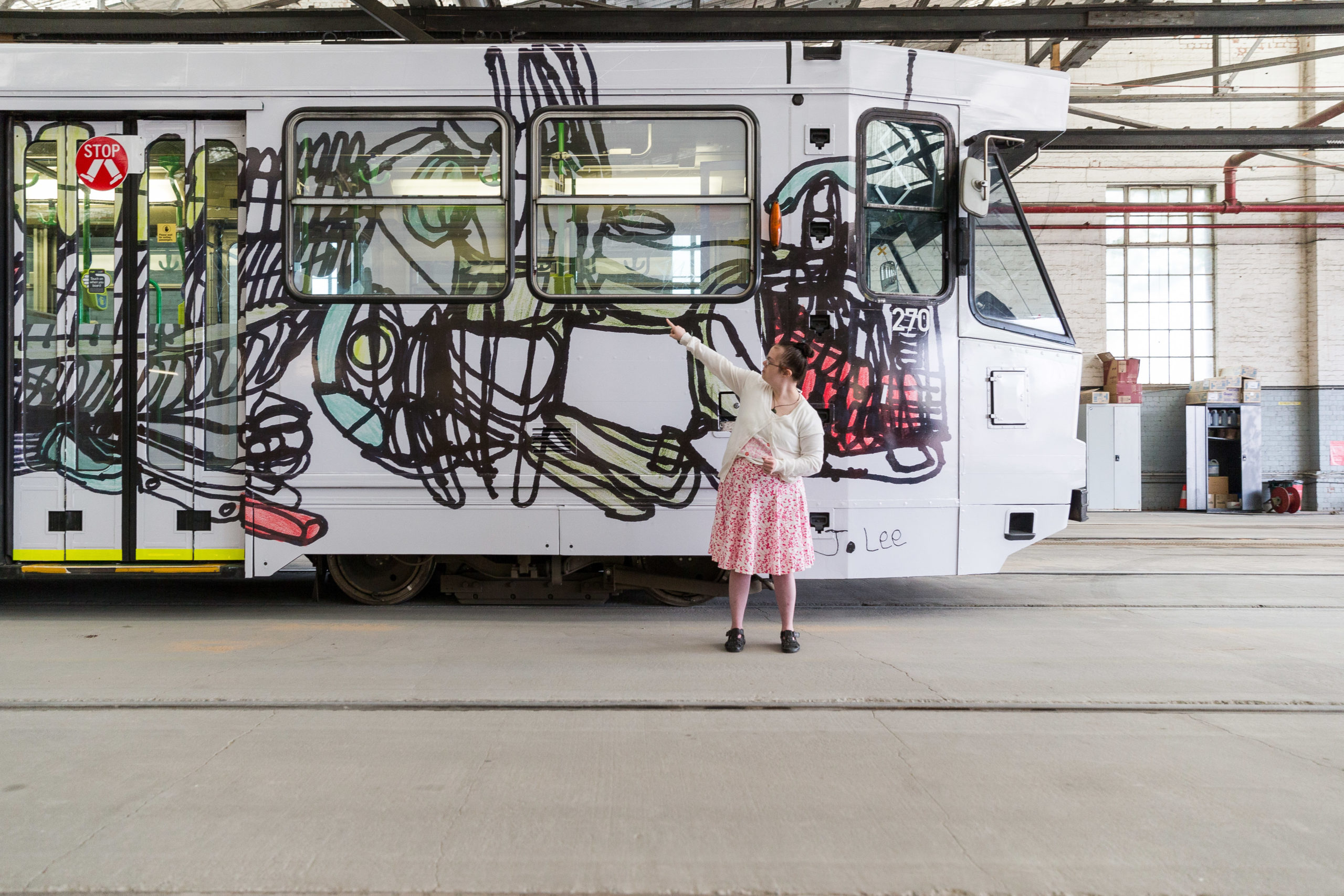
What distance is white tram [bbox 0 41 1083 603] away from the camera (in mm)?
5719

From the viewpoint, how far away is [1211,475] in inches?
671

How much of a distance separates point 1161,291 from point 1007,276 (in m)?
14.1

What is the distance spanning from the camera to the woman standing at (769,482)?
16.5 ft

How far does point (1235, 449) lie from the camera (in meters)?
17.0

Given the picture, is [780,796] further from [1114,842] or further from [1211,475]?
[1211,475]

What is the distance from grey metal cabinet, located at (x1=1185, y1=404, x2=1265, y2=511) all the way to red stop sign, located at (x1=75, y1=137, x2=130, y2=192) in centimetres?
1724

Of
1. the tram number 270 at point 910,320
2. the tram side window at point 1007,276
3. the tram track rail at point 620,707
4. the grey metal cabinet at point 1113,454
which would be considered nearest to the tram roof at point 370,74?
the tram side window at point 1007,276

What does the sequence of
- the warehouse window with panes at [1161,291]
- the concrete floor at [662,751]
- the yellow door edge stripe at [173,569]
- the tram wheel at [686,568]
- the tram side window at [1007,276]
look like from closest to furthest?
1. the concrete floor at [662,751]
2. the yellow door edge stripe at [173,569]
3. the tram side window at [1007,276]
4. the tram wheel at [686,568]
5. the warehouse window with panes at [1161,291]

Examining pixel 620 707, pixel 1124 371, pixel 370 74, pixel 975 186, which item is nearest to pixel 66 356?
pixel 370 74

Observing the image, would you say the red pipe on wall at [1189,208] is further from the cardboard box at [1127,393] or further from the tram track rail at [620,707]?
the tram track rail at [620,707]

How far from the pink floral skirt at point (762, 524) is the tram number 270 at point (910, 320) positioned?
4.69ft

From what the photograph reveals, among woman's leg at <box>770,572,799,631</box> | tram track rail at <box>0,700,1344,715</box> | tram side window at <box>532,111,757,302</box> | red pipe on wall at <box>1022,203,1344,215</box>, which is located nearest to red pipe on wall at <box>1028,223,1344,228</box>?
red pipe on wall at <box>1022,203,1344,215</box>

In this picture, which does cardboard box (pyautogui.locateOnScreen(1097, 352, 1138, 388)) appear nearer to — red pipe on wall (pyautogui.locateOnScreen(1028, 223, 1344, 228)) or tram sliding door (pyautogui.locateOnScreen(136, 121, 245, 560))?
red pipe on wall (pyautogui.locateOnScreen(1028, 223, 1344, 228))

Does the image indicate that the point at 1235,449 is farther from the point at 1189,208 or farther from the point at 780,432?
the point at 780,432
